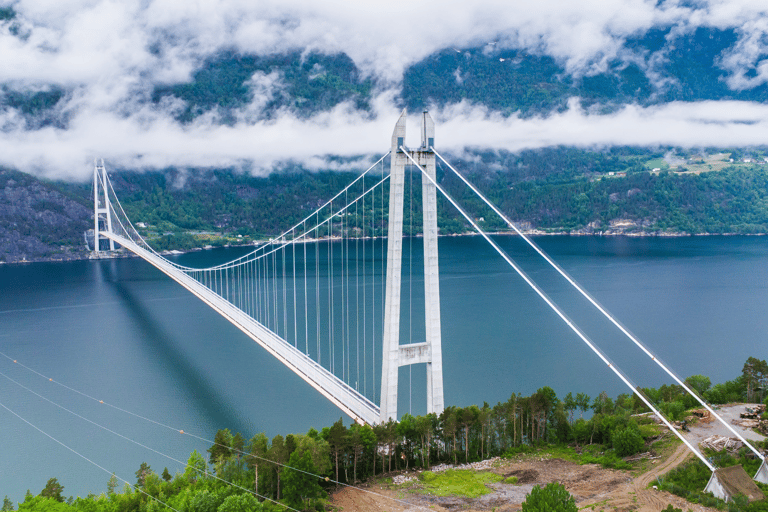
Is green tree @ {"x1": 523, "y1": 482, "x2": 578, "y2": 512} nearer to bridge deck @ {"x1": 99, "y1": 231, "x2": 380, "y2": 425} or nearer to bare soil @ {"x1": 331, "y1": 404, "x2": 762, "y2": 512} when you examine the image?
bare soil @ {"x1": 331, "y1": 404, "x2": 762, "y2": 512}

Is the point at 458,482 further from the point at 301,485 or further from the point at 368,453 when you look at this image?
the point at 301,485

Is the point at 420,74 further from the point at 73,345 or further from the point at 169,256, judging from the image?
the point at 73,345

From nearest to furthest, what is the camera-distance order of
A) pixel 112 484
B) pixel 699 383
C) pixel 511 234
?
pixel 112 484 → pixel 699 383 → pixel 511 234

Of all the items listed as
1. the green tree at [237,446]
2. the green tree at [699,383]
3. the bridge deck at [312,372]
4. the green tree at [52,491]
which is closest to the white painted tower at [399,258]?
the bridge deck at [312,372]

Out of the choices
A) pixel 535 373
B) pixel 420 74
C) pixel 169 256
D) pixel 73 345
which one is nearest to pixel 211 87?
pixel 420 74

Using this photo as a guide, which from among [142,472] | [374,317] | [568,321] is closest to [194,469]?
[142,472]

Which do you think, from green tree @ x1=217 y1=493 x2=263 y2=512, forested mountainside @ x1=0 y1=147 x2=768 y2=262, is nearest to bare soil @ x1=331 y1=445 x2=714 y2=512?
green tree @ x1=217 y1=493 x2=263 y2=512
